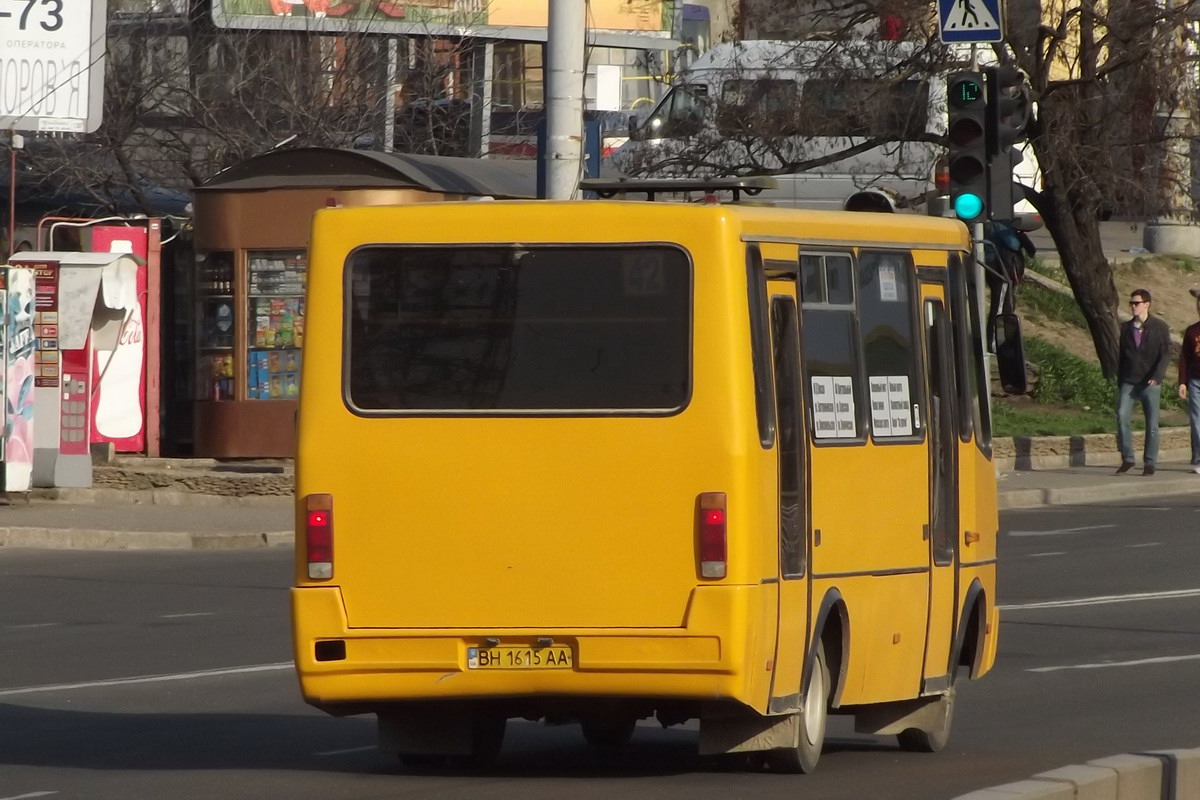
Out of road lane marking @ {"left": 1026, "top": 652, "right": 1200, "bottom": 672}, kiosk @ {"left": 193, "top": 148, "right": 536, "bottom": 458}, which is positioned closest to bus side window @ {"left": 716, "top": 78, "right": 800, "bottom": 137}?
kiosk @ {"left": 193, "top": 148, "right": 536, "bottom": 458}

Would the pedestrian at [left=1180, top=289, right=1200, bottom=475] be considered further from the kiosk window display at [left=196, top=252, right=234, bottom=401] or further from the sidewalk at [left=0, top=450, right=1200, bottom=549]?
the kiosk window display at [left=196, top=252, right=234, bottom=401]

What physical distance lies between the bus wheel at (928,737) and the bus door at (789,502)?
145 centimetres

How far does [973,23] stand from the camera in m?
20.2

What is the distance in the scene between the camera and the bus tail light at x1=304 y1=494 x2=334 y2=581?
8336 mm

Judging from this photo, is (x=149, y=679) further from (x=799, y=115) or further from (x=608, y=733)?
(x=799, y=115)

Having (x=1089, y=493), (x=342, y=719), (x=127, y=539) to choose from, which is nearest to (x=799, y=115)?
(x=1089, y=493)

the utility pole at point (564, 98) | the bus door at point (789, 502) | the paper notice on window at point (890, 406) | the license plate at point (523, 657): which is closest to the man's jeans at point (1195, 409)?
the utility pole at point (564, 98)

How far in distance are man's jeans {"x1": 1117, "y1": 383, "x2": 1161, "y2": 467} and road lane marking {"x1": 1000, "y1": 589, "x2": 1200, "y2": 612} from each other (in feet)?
30.4

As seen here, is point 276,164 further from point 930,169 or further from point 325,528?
point 325,528

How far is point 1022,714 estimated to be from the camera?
10.7 metres

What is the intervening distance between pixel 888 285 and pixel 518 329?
1747 mm

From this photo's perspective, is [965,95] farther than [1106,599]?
Yes

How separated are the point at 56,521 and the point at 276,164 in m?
Answer: 5.88

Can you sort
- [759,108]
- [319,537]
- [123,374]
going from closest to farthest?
[319,537] < [123,374] < [759,108]
